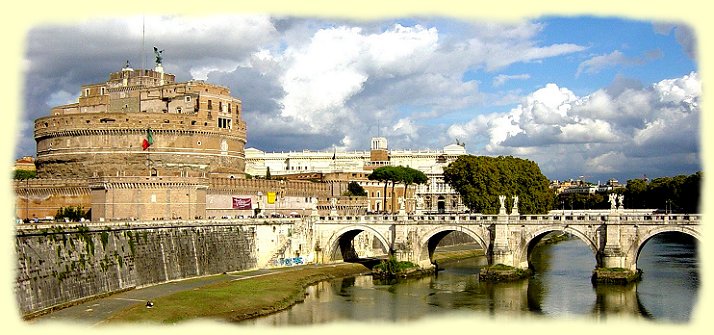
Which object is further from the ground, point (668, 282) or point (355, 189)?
point (355, 189)

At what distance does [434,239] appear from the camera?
7362cm

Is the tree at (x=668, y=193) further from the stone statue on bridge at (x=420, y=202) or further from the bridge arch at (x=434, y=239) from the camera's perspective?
the bridge arch at (x=434, y=239)

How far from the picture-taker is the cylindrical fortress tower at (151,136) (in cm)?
8400

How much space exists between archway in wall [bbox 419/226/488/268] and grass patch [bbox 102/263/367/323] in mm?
12150

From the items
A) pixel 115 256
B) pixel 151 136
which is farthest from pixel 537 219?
pixel 151 136

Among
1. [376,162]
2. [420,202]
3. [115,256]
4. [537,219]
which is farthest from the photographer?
[376,162]

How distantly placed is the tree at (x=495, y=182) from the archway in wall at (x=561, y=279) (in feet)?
21.7

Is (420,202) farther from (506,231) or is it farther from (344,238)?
(506,231)

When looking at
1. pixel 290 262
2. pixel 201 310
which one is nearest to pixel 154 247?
pixel 201 310

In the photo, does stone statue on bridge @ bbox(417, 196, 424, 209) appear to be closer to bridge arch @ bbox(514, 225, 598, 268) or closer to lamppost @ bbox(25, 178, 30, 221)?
bridge arch @ bbox(514, 225, 598, 268)

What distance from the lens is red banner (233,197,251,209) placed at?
268 feet

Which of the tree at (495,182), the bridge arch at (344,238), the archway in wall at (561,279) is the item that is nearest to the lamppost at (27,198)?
the bridge arch at (344,238)

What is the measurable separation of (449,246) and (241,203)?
27.1 meters

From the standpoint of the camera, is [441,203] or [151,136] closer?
[151,136]
